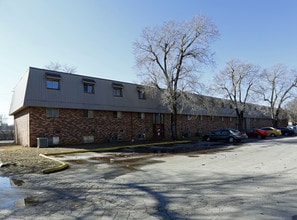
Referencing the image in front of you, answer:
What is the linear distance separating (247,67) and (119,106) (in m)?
23.3

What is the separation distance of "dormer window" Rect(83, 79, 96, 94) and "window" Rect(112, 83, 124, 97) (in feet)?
8.41

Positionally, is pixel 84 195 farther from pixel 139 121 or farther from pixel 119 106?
pixel 139 121

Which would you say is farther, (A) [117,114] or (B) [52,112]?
(A) [117,114]

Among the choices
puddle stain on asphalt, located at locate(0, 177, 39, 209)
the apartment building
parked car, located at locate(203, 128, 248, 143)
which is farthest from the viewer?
parked car, located at locate(203, 128, 248, 143)

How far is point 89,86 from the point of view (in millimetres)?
24703

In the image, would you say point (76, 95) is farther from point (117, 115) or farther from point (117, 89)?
point (117, 89)

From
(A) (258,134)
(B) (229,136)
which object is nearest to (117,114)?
(B) (229,136)

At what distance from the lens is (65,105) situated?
21875mm

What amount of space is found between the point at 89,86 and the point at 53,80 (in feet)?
12.2

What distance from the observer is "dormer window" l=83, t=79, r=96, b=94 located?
24.3 m

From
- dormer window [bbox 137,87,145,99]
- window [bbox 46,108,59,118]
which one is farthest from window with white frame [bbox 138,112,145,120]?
window [bbox 46,108,59,118]

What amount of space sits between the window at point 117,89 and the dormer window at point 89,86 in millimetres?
2563

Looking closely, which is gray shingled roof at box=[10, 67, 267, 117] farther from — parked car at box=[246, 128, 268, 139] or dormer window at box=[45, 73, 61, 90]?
parked car at box=[246, 128, 268, 139]

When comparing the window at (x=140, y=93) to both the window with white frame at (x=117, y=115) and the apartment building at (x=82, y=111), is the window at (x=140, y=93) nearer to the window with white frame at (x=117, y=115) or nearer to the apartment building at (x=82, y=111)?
the apartment building at (x=82, y=111)
